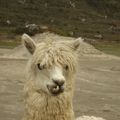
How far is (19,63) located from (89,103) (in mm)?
10603

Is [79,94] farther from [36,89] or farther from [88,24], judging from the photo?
[88,24]

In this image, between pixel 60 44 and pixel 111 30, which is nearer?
pixel 60 44

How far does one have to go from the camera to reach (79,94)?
1602 centimetres

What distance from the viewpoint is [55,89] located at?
470 centimetres

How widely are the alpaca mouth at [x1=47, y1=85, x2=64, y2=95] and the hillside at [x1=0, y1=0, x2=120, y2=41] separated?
177 feet

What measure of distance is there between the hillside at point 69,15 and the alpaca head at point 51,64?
53.5m

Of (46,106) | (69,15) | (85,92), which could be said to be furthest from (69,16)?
(46,106)

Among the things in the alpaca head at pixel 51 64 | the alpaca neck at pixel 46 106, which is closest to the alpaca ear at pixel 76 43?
the alpaca head at pixel 51 64

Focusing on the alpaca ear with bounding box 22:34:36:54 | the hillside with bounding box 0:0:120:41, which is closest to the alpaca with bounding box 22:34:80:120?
the alpaca ear with bounding box 22:34:36:54

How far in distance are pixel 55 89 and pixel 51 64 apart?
0.84ft

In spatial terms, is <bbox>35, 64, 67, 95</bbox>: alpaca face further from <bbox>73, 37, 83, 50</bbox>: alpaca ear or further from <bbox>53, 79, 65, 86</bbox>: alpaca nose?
<bbox>73, 37, 83, 50</bbox>: alpaca ear

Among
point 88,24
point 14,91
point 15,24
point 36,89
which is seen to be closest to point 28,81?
point 36,89

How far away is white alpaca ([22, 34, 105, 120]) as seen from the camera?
16.0 feet

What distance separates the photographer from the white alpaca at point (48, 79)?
4863 mm
